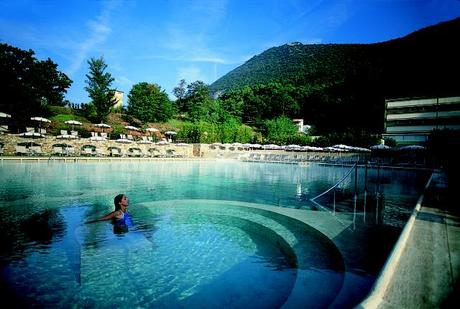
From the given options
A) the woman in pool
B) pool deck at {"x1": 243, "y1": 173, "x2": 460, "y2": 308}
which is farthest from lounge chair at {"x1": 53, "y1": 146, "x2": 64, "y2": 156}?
pool deck at {"x1": 243, "y1": 173, "x2": 460, "y2": 308}

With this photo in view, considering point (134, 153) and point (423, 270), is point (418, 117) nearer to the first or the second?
point (134, 153)

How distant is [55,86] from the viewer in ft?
→ 141

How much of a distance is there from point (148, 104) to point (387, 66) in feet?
186

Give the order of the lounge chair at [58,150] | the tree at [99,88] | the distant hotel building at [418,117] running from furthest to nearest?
the distant hotel building at [418,117] < the tree at [99,88] < the lounge chair at [58,150]

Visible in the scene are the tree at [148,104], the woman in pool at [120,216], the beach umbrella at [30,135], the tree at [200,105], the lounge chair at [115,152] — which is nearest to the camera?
the woman in pool at [120,216]

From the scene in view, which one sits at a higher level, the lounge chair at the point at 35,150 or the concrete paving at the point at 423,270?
the lounge chair at the point at 35,150

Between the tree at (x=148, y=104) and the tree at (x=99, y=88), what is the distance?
7034 millimetres

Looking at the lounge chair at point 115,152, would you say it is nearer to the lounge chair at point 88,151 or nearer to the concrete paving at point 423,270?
the lounge chair at point 88,151

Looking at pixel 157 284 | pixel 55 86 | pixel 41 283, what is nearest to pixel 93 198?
pixel 41 283

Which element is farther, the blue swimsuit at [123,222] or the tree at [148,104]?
the tree at [148,104]

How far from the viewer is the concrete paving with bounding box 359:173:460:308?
7.64 feet

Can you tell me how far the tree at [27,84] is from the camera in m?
28.1

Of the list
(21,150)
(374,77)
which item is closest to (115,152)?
(21,150)

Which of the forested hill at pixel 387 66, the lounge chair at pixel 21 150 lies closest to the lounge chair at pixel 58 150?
the lounge chair at pixel 21 150
